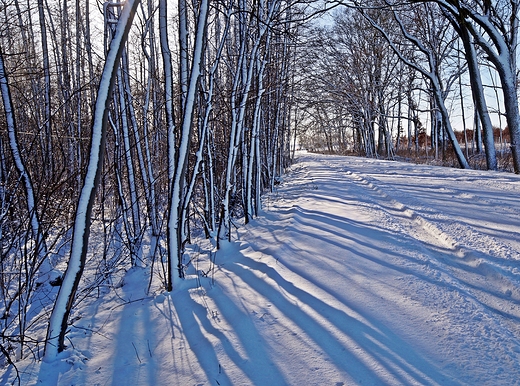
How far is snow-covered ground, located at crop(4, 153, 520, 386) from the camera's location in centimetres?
184

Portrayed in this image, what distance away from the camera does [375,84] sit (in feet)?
75.7

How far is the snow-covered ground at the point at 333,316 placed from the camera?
1837mm

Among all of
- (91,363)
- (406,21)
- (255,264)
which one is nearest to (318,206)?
(255,264)

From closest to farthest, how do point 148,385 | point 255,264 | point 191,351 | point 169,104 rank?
point 148,385, point 191,351, point 169,104, point 255,264

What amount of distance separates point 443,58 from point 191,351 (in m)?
23.9

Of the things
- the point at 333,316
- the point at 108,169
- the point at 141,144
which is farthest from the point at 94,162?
the point at 141,144

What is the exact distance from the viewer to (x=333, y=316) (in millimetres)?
2320

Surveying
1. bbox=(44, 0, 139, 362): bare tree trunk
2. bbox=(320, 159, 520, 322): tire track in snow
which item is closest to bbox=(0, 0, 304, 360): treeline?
bbox=(44, 0, 139, 362): bare tree trunk

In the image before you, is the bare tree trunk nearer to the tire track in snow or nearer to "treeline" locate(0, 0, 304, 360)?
"treeline" locate(0, 0, 304, 360)

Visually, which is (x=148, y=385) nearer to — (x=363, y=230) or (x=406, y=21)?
(x=363, y=230)

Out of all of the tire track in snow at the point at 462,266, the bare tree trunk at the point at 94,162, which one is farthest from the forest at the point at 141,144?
the tire track in snow at the point at 462,266

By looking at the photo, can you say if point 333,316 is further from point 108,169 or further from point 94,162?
point 108,169

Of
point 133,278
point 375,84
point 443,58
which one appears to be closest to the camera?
point 133,278

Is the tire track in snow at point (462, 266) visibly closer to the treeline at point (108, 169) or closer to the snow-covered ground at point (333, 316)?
the snow-covered ground at point (333, 316)
